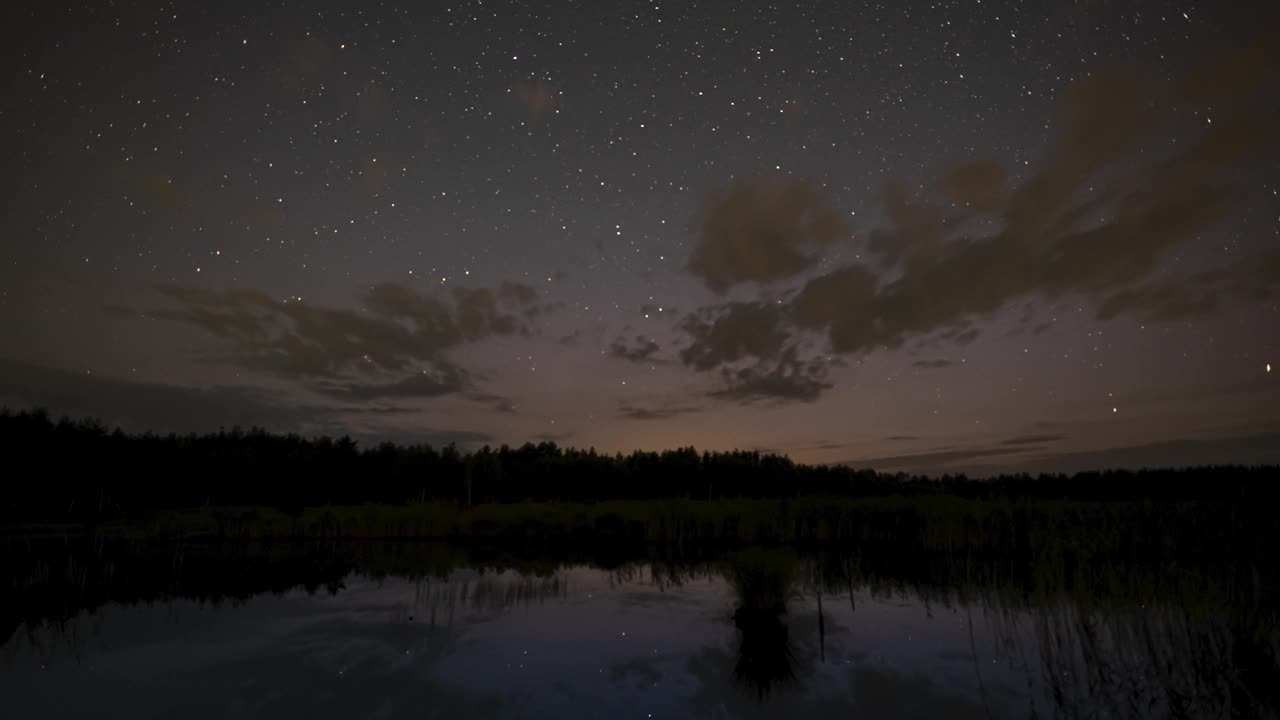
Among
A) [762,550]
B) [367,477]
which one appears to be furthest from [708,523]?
[367,477]

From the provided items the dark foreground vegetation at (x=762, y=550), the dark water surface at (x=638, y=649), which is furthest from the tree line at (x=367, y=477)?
the dark water surface at (x=638, y=649)

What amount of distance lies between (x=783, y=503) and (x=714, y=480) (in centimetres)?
4899

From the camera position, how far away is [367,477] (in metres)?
65.9

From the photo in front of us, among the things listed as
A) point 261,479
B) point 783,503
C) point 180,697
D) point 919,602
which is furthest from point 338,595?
point 261,479

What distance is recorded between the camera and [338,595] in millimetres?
16125

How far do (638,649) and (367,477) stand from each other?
204 feet

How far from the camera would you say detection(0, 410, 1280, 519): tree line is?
46938mm

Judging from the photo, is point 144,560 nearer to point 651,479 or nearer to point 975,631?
point 975,631

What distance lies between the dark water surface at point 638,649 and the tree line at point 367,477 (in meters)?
18.7

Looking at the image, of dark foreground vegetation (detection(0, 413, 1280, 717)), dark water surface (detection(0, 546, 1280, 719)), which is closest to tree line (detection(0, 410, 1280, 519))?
dark foreground vegetation (detection(0, 413, 1280, 717))

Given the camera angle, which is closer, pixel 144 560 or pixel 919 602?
pixel 919 602

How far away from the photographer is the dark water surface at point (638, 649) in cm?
779

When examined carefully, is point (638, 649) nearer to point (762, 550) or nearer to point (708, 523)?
point (762, 550)

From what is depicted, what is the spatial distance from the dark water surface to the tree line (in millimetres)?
18744
